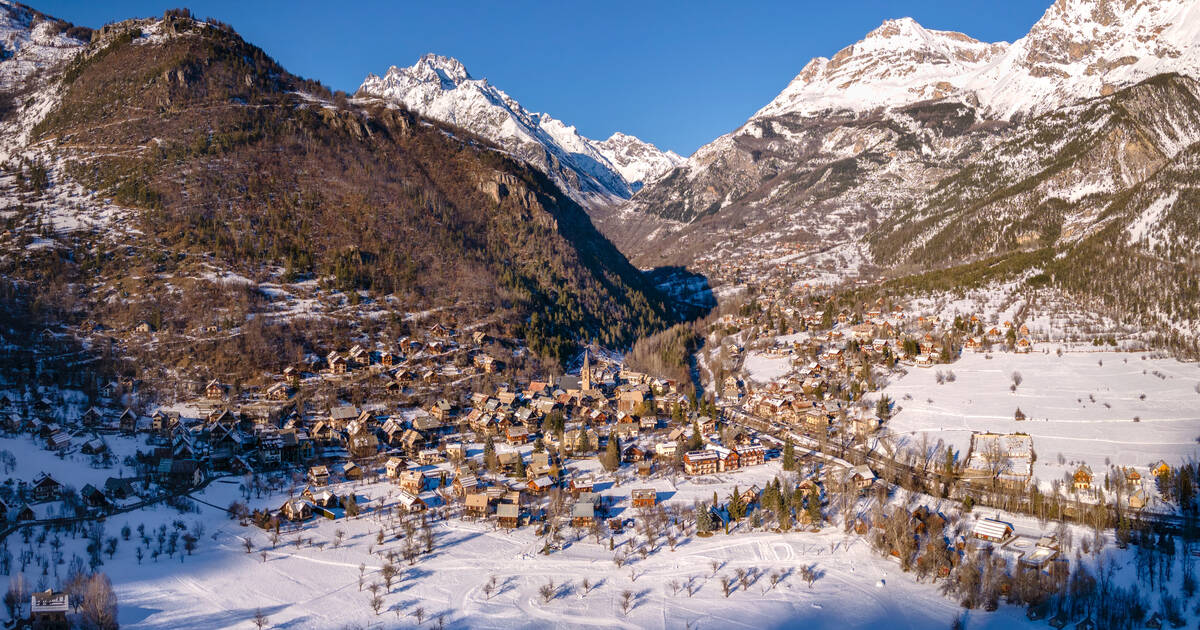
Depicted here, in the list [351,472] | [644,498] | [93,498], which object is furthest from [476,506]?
[93,498]

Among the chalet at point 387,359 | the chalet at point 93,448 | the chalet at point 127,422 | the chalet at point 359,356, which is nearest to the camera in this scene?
the chalet at point 93,448

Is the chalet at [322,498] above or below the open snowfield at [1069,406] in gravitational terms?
below

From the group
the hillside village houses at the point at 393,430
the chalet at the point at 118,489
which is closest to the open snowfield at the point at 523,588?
the chalet at the point at 118,489

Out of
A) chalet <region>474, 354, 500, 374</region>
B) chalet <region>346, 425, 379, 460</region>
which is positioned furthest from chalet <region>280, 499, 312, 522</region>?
chalet <region>474, 354, 500, 374</region>

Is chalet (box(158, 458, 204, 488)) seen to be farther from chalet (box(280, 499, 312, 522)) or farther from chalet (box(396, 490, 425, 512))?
chalet (box(396, 490, 425, 512))

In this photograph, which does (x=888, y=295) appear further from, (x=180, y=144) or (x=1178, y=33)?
(x=1178, y=33)

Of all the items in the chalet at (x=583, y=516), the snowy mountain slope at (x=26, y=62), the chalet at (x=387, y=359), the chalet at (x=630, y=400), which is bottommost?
the chalet at (x=583, y=516)

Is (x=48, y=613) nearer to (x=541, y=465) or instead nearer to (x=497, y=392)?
(x=541, y=465)

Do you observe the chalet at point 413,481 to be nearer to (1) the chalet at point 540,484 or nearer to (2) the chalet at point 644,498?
(1) the chalet at point 540,484
